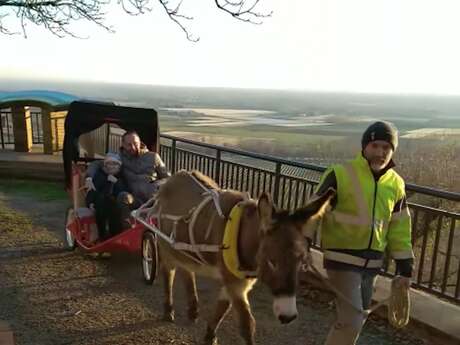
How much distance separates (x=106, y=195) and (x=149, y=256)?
3.58ft

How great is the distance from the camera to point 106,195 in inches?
263

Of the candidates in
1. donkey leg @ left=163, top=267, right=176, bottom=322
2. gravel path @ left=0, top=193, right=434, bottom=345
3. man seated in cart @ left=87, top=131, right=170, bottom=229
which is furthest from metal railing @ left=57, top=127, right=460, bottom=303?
donkey leg @ left=163, top=267, right=176, bottom=322

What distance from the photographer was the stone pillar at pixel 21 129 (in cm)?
1421

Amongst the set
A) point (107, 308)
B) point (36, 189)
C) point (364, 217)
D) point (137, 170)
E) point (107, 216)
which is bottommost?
point (36, 189)

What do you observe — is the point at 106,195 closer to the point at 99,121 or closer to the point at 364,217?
the point at 99,121

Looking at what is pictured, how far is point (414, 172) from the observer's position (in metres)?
13.3

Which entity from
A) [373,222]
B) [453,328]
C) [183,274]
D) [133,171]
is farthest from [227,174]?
[373,222]

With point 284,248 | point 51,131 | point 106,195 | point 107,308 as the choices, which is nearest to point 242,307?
point 284,248

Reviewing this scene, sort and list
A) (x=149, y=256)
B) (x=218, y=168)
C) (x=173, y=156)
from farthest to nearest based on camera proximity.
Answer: (x=173, y=156) → (x=218, y=168) → (x=149, y=256)

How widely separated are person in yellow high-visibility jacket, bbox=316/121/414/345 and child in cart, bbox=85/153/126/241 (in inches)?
149

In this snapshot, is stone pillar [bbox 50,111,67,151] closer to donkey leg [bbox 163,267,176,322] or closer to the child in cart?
the child in cart

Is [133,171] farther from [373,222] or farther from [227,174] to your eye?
[373,222]

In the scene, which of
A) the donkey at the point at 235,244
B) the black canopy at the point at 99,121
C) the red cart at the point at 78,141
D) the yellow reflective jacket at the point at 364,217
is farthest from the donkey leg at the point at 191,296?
the black canopy at the point at 99,121

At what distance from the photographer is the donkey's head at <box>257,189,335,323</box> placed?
3.02 m
